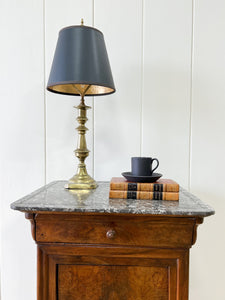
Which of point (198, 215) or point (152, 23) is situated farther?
point (152, 23)

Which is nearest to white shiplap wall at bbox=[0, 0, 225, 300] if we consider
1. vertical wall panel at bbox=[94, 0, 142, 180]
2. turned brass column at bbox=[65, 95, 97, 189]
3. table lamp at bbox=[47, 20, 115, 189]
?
vertical wall panel at bbox=[94, 0, 142, 180]

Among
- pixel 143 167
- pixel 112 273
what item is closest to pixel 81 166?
pixel 143 167

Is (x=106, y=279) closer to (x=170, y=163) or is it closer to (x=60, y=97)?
(x=170, y=163)

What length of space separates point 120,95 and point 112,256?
68 cm

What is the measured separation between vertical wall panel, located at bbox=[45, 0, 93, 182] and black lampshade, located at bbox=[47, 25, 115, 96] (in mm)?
326

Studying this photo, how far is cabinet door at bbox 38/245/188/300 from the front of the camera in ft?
1.92

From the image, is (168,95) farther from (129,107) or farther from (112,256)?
(112,256)

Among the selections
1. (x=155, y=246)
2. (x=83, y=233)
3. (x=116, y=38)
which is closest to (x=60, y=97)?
(x=116, y=38)

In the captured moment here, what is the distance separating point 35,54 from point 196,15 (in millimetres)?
767

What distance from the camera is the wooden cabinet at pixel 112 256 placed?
0.58m

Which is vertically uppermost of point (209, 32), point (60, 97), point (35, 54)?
point (209, 32)

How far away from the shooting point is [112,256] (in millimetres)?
593

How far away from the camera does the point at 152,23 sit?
0.97m

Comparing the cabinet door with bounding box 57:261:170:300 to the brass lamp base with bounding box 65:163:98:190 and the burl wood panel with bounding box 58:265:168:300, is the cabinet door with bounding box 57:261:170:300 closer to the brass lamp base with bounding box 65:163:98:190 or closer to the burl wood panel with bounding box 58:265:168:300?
the burl wood panel with bounding box 58:265:168:300
